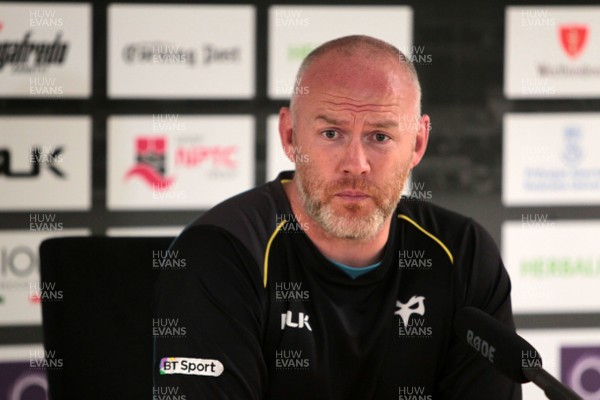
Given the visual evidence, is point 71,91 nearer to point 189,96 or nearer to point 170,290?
point 189,96

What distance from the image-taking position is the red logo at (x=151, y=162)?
318 centimetres

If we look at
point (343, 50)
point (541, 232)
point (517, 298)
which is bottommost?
point (517, 298)

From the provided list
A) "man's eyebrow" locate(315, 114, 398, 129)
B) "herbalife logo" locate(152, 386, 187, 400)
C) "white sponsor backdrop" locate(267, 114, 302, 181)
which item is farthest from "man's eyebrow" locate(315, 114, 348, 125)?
"white sponsor backdrop" locate(267, 114, 302, 181)

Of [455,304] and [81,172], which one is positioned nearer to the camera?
[455,304]

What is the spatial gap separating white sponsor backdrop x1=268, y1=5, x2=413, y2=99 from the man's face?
1667 millimetres

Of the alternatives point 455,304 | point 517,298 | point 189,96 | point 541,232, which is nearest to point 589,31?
point 541,232

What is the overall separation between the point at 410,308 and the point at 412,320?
0.02 metres

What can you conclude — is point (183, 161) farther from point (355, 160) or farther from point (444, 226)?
point (355, 160)

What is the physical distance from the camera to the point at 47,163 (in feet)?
10.3

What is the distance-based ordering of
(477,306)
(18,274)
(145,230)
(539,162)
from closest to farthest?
(477,306)
(18,274)
(145,230)
(539,162)

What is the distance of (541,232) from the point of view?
132 inches

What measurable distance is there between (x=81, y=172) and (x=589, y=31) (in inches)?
75.3

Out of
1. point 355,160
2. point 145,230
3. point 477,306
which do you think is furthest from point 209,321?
point 145,230

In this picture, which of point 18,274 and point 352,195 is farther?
point 18,274
